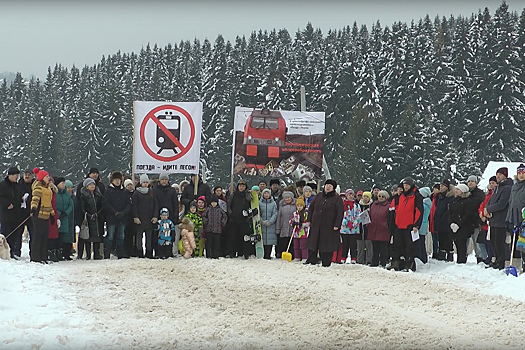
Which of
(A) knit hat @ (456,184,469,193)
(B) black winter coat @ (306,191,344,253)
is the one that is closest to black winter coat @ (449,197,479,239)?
(A) knit hat @ (456,184,469,193)

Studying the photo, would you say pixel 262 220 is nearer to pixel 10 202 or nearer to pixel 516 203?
pixel 10 202

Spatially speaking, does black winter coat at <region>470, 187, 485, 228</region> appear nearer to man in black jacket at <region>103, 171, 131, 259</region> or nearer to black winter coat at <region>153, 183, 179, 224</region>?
black winter coat at <region>153, 183, 179, 224</region>

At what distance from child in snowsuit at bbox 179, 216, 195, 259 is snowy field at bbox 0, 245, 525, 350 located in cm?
134

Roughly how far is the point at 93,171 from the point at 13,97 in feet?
340

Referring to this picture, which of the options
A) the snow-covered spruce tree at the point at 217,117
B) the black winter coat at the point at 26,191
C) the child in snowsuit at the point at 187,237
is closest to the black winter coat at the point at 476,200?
the child in snowsuit at the point at 187,237

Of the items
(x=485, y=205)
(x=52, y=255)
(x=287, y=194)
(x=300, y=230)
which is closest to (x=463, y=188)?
(x=485, y=205)

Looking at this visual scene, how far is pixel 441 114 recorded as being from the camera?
64.1 m

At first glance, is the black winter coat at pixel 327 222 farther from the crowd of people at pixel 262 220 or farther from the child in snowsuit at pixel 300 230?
the child in snowsuit at pixel 300 230

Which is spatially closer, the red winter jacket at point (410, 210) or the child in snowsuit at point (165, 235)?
the red winter jacket at point (410, 210)

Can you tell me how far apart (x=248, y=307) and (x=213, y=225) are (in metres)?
5.96

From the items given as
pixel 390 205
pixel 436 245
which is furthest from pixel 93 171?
pixel 436 245

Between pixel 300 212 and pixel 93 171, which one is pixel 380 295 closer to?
pixel 300 212

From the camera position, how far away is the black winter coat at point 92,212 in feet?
46.0

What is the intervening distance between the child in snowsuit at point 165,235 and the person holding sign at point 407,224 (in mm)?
4767
